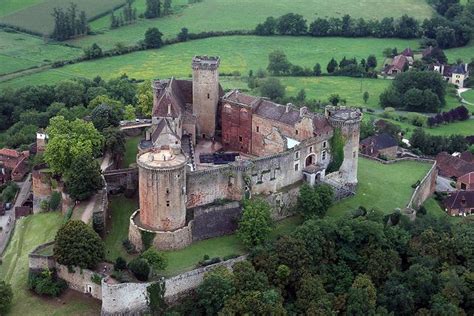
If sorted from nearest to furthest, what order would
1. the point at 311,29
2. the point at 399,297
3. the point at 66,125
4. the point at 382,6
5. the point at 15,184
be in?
the point at 399,297
the point at 66,125
the point at 15,184
the point at 311,29
the point at 382,6

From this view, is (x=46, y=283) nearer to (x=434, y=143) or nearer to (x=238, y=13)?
(x=434, y=143)

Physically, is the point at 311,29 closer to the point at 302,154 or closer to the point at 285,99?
the point at 285,99

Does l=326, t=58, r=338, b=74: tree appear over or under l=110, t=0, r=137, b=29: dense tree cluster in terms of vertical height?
under

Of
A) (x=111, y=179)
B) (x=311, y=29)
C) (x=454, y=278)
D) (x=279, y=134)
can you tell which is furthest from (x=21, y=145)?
(x=311, y=29)

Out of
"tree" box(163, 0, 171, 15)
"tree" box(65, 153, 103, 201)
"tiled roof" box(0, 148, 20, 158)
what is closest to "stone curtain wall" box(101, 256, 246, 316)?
"tree" box(65, 153, 103, 201)

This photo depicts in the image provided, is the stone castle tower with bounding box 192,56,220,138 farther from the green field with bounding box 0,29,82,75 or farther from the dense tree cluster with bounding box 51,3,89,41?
the dense tree cluster with bounding box 51,3,89,41

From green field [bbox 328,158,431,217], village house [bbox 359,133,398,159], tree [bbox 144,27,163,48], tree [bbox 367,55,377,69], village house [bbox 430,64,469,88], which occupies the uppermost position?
tree [bbox 144,27,163,48]
